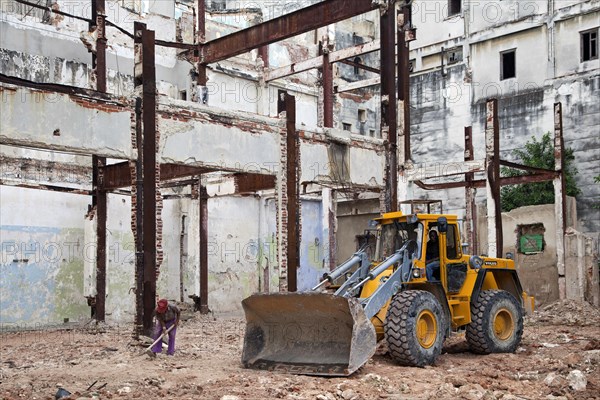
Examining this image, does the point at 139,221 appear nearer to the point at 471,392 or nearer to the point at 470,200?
the point at 471,392

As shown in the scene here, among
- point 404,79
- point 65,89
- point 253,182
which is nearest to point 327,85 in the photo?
point 404,79

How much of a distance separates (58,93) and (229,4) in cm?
2215

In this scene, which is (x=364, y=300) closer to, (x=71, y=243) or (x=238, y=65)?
(x=71, y=243)

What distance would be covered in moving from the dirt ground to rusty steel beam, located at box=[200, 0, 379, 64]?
27.5 feet

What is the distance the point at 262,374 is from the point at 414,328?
2.43 m

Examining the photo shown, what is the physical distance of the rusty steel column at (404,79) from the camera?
2011 centimetres

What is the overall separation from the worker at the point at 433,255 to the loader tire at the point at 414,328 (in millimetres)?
928

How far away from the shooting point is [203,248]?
911 inches

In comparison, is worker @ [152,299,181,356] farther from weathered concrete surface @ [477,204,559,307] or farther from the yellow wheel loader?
weathered concrete surface @ [477,204,559,307]

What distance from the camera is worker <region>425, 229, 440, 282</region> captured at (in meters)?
12.9

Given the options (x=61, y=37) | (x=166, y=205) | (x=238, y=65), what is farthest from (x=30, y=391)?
(x=238, y=65)

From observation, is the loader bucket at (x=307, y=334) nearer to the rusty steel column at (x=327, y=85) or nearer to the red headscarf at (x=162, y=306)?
the red headscarf at (x=162, y=306)

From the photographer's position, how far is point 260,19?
3316cm

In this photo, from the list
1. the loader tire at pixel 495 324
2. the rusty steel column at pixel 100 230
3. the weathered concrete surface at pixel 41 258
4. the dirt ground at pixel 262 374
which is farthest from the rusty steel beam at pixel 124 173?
the loader tire at pixel 495 324
